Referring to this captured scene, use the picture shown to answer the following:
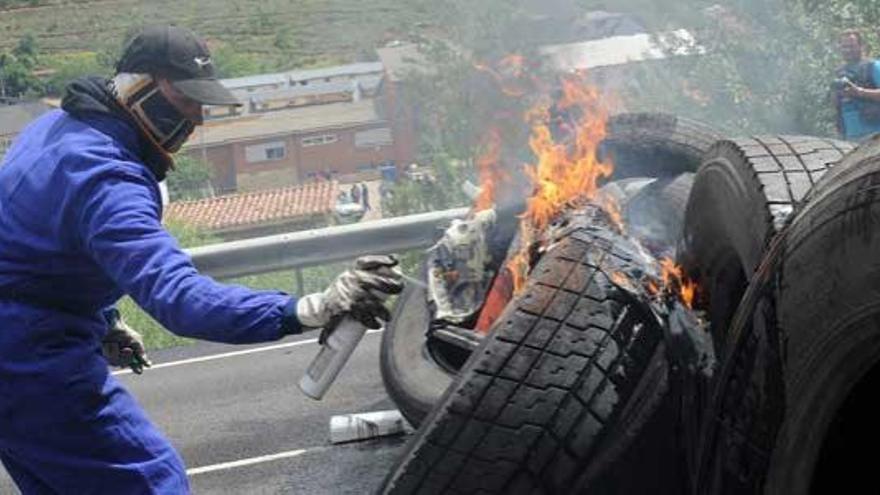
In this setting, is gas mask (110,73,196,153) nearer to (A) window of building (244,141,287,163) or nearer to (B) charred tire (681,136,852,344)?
(B) charred tire (681,136,852,344)

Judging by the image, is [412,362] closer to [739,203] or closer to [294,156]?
[739,203]

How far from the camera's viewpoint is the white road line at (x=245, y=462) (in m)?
5.66

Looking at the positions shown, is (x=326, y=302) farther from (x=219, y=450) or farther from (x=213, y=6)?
(x=213, y=6)

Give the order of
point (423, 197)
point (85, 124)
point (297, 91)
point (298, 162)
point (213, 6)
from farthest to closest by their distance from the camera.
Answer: point (213, 6) → point (297, 91) → point (298, 162) → point (423, 197) → point (85, 124)

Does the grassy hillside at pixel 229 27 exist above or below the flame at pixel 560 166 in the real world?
below

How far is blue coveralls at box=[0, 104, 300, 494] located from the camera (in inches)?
123

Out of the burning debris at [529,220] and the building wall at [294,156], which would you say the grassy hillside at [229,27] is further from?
the burning debris at [529,220]

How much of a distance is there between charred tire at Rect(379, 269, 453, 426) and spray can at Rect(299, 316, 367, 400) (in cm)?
181

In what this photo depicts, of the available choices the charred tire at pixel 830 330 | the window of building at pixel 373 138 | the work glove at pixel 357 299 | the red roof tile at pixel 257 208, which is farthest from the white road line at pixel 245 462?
the window of building at pixel 373 138

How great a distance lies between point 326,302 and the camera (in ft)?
9.59

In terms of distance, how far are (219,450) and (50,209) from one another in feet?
9.69

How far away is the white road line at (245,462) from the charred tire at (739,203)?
2484mm

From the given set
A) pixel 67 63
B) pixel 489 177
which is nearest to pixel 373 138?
pixel 67 63

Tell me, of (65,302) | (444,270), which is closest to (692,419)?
(65,302)
